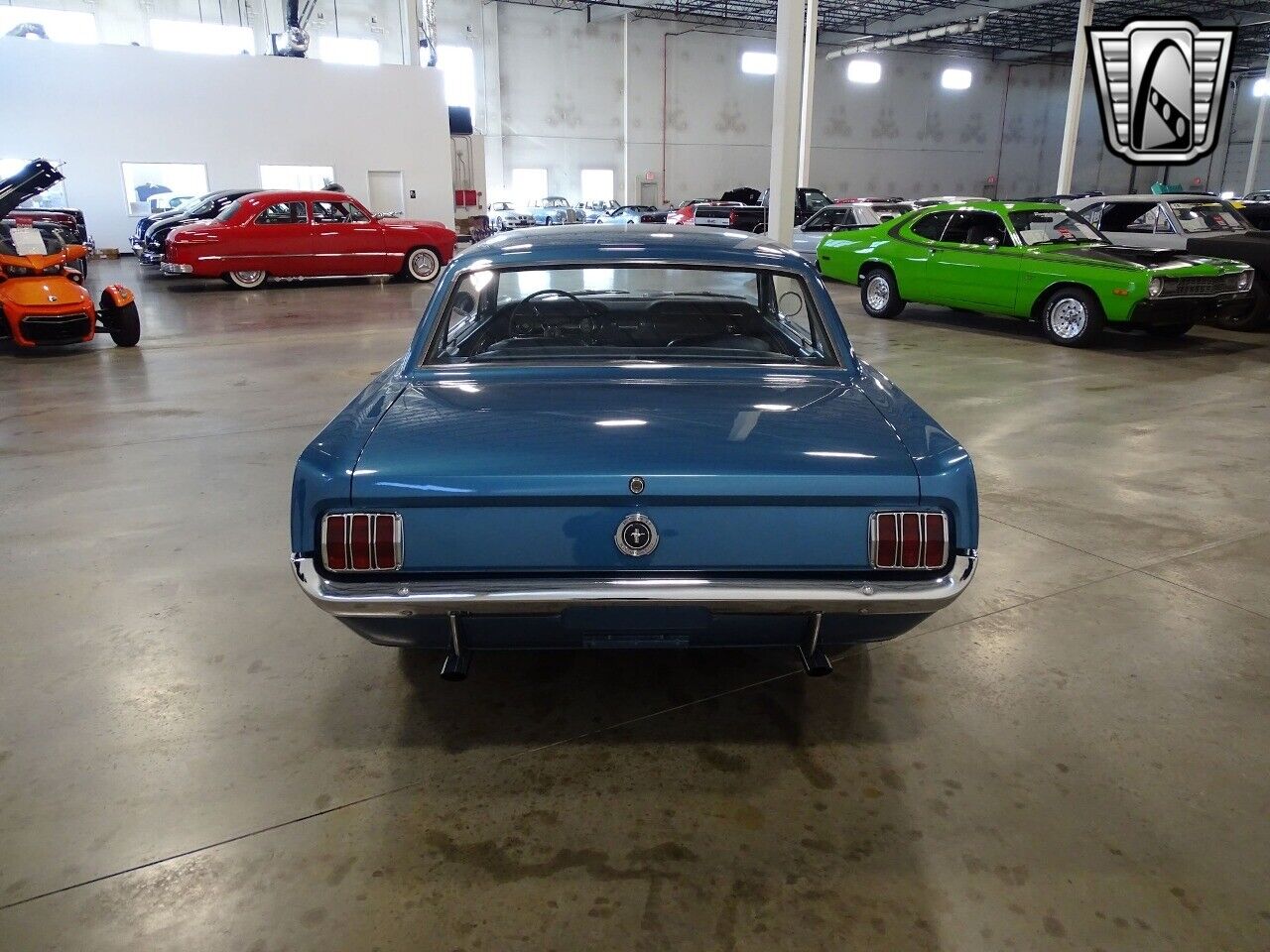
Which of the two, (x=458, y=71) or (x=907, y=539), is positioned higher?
(x=458, y=71)

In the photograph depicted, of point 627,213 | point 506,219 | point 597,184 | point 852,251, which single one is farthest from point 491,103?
point 852,251

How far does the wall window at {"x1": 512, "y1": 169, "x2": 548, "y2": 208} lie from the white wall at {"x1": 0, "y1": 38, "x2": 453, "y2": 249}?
7.64 metres

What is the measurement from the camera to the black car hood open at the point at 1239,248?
9.11 m

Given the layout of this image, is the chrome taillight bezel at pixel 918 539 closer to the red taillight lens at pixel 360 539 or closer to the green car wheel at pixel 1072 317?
the red taillight lens at pixel 360 539

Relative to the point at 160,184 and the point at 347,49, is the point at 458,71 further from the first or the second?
the point at 160,184

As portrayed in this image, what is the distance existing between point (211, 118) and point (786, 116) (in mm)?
12755

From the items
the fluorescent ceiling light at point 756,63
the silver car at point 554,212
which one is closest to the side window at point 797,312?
the silver car at point 554,212

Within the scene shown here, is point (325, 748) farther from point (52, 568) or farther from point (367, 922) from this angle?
point (52, 568)

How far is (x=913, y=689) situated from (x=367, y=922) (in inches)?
66.0

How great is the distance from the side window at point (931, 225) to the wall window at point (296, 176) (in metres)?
14.3

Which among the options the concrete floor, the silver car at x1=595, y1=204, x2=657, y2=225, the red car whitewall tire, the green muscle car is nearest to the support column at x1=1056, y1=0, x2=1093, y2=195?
the silver car at x1=595, y1=204, x2=657, y2=225

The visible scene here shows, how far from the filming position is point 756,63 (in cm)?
3122

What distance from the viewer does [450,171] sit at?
69.7ft

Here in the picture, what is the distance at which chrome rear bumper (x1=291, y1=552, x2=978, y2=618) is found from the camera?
202cm
